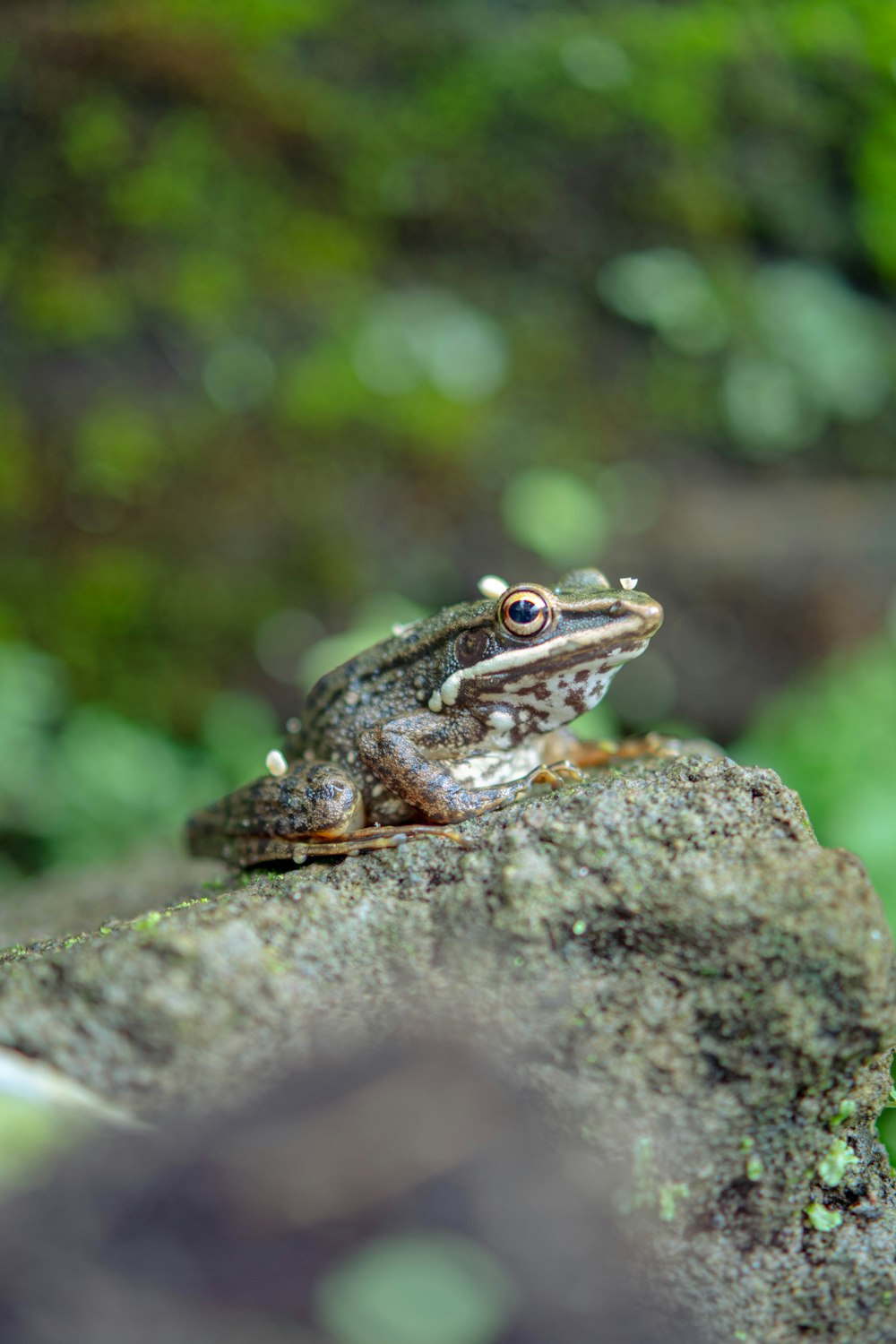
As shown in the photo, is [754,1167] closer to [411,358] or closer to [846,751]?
[846,751]

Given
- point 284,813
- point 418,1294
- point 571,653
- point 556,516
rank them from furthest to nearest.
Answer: point 556,516 < point 284,813 < point 571,653 < point 418,1294

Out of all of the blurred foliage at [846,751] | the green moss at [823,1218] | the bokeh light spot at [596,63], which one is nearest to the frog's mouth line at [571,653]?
the green moss at [823,1218]

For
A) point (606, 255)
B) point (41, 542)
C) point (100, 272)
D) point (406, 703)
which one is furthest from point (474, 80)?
point (406, 703)

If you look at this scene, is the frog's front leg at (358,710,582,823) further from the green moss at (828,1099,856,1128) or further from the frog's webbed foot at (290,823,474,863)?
the green moss at (828,1099,856,1128)

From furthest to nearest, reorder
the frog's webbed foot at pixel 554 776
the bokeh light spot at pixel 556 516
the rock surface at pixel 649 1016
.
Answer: the bokeh light spot at pixel 556 516 < the frog's webbed foot at pixel 554 776 < the rock surface at pixel 649 1016

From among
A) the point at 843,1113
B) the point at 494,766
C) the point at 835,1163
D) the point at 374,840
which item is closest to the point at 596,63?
the point at 494,766

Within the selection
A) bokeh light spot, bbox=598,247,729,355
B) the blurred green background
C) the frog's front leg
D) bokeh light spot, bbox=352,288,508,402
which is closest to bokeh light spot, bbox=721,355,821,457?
the blurred green background

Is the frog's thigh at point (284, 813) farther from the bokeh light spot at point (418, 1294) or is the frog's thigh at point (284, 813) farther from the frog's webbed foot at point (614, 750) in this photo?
the bokeh light spot at point (418, 1294)
